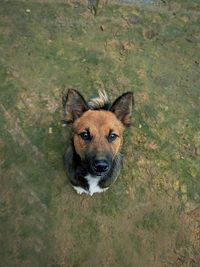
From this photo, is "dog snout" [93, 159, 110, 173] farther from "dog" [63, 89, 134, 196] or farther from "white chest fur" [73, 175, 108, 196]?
"white chest fur" [73, 175, 108, 196]

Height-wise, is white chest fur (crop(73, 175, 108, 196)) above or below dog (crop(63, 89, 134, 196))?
below

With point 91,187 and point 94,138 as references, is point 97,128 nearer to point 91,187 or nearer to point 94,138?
point 94,138

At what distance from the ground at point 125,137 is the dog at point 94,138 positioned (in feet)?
1.31

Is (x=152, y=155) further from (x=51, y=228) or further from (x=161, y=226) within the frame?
(x=51, y=228)

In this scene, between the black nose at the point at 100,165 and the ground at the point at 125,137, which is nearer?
the black nose at the point at 100,165

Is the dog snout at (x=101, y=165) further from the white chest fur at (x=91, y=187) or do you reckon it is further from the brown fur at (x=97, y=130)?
the white chest fur at (x=91, y=187)

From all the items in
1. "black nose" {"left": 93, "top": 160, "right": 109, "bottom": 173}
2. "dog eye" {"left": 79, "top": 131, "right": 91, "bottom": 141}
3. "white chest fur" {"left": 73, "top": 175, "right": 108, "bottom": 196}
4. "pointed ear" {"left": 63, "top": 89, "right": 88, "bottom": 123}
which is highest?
"pointed ear" {"left": 63, "top": 89, "right": 88, "bottom": 123}

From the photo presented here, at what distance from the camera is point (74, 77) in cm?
591

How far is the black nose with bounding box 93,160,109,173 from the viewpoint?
13.6 feet

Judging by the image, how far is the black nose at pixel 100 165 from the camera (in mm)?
4137

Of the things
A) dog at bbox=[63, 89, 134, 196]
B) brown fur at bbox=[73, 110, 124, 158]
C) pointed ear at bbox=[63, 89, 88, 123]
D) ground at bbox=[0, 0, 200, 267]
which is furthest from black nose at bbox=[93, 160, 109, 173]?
ground at bbox=[0, 0, 200, 267]

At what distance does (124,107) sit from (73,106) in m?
0.63

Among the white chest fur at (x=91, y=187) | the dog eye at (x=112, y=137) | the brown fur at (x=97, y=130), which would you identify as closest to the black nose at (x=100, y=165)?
the brown fur at (x=97, y=130)

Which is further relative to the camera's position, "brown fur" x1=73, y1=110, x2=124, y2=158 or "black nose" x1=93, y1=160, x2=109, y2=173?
"brown fur" x1=73, y1=110, x2=124, y2=158
